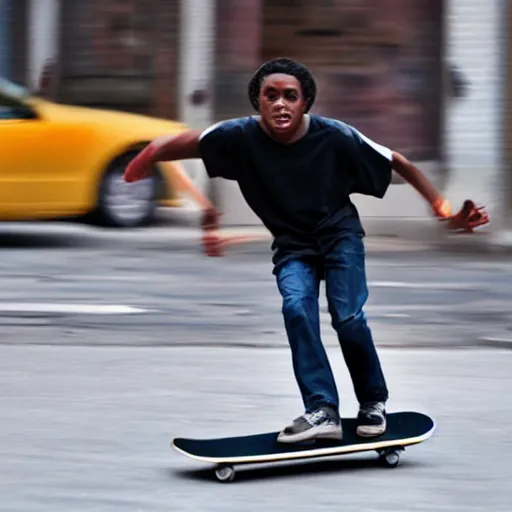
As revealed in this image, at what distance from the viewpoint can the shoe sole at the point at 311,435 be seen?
580cm

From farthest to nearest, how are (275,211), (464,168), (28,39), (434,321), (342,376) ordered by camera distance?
1. (28,39)
2. (464,168)
3. (434,321)
4. (342,376)
5. (275,211)

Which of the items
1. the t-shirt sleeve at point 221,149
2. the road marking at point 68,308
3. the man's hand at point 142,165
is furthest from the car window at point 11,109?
the t-shirt sleeve at point 221,149

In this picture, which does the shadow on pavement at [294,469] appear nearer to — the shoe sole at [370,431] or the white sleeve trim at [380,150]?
the shoe sole at [370,431]

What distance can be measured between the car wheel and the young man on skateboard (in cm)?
830

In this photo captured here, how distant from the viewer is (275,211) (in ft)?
19.1

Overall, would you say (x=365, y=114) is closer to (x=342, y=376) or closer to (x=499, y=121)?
(x=499, y=121)

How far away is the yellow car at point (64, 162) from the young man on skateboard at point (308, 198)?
25.2ft

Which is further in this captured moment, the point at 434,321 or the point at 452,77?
the point at 452,77

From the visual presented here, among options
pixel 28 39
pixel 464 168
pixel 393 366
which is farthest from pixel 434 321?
pixel 28 39

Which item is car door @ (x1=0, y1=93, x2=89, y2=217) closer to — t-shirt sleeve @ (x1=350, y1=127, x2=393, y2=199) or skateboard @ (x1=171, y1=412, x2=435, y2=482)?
skateboard @ (x1=171, y1=412, x2=435, y2=482)

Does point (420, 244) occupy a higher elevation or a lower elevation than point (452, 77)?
lower

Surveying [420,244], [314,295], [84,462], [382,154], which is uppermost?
[382,154]

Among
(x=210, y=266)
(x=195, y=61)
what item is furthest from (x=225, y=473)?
(x=195, y=61)

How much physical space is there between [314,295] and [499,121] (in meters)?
10.7
